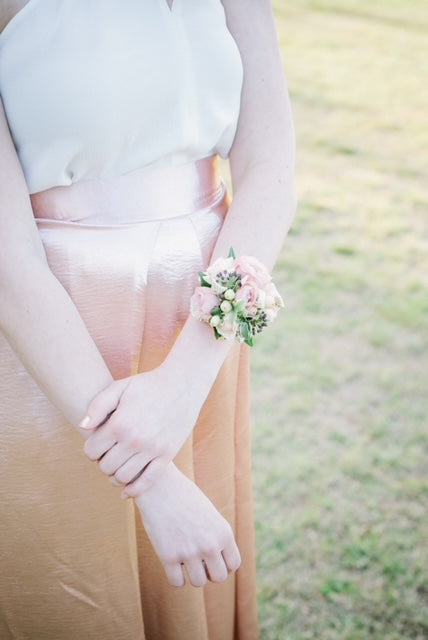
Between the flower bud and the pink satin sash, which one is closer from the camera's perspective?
the flower bud

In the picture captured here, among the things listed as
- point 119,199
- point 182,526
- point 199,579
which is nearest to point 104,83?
point 119,199

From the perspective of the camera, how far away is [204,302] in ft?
4.04

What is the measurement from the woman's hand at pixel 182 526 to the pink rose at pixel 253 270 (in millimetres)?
349

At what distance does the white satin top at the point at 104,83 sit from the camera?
3.99 ft

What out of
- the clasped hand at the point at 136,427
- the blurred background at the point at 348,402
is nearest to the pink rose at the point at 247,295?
the clasped hand at the point at 136,427

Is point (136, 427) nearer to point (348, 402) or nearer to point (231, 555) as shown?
point (231, 555)

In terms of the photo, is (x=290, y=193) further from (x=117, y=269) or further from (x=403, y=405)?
(x=403, y=405)

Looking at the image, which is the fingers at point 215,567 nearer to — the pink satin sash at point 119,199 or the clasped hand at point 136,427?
the clasped hand at point 136,427

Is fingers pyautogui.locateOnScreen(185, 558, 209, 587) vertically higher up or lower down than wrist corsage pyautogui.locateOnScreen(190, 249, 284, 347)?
lower down

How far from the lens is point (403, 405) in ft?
10.8

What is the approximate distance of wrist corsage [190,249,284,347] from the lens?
1224mm

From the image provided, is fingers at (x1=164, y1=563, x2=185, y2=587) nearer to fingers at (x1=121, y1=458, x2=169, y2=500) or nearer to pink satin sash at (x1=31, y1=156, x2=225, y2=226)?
fingers at (x1=121, y1=458, x2=169, y2=500)

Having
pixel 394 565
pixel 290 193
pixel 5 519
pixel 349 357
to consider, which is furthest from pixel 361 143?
pixel 5 519

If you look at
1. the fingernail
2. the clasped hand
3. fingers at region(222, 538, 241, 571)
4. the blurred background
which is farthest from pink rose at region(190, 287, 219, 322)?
the blurred background
